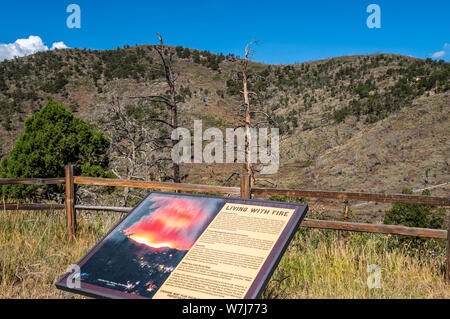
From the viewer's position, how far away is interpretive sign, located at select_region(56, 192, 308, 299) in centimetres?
281

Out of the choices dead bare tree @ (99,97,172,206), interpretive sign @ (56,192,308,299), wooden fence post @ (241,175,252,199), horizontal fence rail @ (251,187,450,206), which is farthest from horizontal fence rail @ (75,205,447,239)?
dead bare tree @ (99,97,172,206)

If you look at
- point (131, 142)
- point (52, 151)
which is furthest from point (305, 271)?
point (131, 142)

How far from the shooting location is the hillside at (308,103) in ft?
75.3

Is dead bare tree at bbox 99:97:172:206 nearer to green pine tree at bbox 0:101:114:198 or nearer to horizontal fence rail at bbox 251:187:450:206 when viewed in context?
green pine tree at bbox 0:101:114:198

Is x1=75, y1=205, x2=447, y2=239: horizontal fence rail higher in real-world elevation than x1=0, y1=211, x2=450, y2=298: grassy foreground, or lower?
higher

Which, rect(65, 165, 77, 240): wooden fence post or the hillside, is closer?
rect(65, 165, 77, 240): wooden fence post

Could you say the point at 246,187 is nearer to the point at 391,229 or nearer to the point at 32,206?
the point at 391,229

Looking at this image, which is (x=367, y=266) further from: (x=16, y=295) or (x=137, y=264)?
(x=16, y=295)

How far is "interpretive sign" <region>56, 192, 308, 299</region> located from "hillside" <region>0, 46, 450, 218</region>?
356 inches

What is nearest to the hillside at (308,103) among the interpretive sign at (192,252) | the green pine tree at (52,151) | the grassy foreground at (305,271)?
the green pine tree at (52,151)

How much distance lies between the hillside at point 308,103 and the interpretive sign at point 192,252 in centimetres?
905

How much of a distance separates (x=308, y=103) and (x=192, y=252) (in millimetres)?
38876

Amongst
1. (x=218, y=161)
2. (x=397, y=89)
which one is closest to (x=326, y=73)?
(x=397, y=89)
